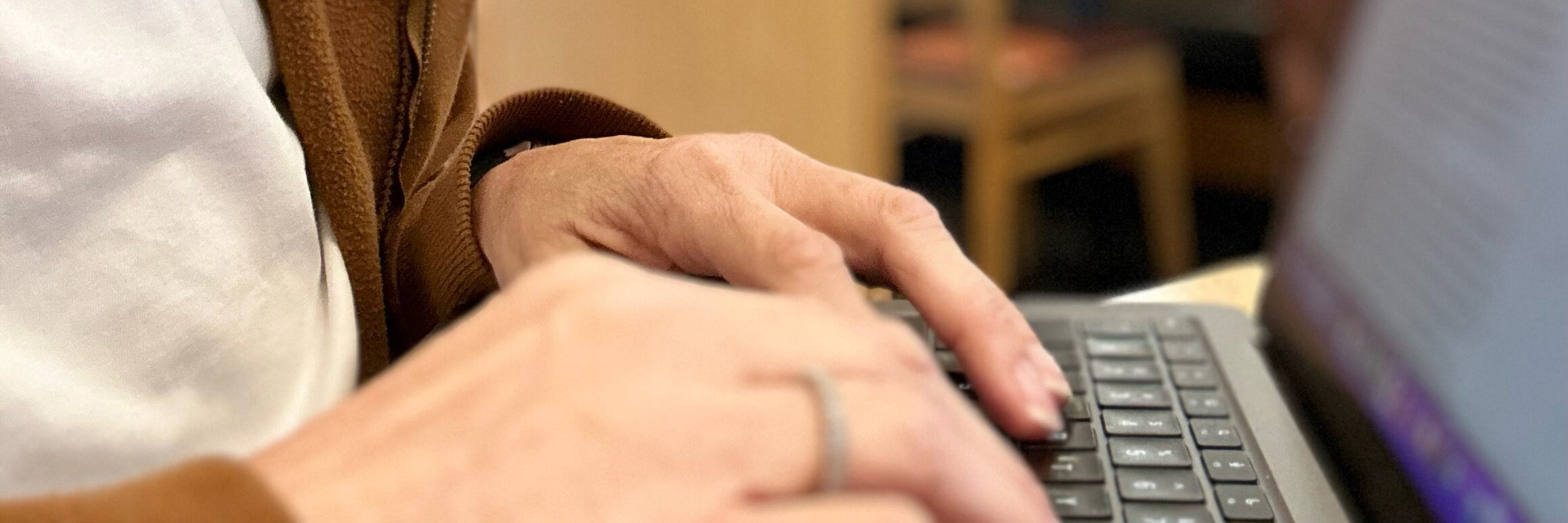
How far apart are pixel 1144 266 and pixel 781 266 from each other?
168 centimetres

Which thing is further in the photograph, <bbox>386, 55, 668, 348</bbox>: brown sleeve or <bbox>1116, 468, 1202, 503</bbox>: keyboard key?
<bbox>386, 55, 668, 348</bbox>: brown sleeve

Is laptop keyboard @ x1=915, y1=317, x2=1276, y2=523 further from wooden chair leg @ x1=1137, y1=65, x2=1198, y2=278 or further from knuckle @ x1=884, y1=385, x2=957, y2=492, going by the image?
wooden chair leg @ x1=1137, y1=65, x2=1198, y2=278

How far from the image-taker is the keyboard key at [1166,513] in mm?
325

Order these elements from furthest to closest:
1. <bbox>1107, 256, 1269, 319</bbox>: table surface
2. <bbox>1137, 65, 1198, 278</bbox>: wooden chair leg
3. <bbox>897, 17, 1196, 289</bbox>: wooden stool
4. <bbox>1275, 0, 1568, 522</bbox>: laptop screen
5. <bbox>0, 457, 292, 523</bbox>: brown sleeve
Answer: <bbox>1137, 65, 1198, 278</bbox>: wooden chair leg, <bbox>897, 17, 1196, 289</bbox>: wooden stool, <bbox>1107, 256, 1269, 319</bbox>: table surface, <bbox>1275, 0, 1568, 522</bbox>: laptop screen, <bbox>0, 457, 292, 523</bbox>: brown sleeve

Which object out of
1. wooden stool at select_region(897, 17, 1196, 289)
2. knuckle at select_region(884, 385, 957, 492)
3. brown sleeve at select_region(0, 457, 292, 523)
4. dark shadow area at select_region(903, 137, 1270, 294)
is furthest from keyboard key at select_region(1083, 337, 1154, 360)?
dark shadow area at select_region(903, 137, 1270, 294)

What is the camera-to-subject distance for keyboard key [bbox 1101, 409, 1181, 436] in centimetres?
38

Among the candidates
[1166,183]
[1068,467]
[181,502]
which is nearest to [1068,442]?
[1068,467]

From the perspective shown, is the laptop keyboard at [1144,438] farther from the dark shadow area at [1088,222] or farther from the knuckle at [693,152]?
the dark shadow area at [1088,222]

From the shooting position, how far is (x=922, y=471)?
0.24 meters

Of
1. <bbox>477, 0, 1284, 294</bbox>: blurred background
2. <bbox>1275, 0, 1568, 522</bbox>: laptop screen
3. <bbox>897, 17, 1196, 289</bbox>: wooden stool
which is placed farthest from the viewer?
<bbox>897, 17, 1196, 289</bbox>: wooden stool

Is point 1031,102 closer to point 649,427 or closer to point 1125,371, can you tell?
point 1125,371

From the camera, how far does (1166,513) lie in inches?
13.0

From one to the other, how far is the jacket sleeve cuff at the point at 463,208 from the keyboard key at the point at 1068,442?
0.78 ft

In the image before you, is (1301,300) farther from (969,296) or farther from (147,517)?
(147,517)
